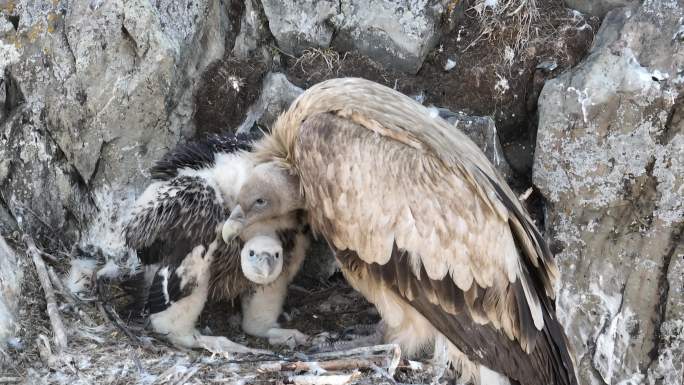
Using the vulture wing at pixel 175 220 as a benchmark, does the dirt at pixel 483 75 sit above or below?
above

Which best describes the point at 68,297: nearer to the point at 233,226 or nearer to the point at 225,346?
the point at 225,346

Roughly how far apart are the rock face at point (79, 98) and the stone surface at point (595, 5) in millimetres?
2631

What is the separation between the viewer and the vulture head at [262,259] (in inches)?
160

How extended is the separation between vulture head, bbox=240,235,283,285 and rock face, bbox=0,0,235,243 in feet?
4.44

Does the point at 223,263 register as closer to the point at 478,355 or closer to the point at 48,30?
the point at 478,355

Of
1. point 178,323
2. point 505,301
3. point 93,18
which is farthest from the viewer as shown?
point 93,18

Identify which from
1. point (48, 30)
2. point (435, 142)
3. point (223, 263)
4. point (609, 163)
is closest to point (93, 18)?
point (48, 30)

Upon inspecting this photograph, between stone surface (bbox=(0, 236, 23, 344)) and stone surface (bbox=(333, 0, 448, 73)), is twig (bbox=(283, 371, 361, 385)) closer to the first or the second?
stone surface (bbox=(0, 236, 23, 344))

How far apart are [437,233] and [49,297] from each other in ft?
6.92

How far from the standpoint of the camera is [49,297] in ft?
14.0

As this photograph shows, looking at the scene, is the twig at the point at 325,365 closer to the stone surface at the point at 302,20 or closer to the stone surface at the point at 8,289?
the stone surface at the point at 8,289

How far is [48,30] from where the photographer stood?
16.5ft

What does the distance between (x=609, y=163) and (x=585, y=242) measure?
1.76 ft

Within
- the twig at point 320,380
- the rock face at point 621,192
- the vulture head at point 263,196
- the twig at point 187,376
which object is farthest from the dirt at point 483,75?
the twig at point 320,380
